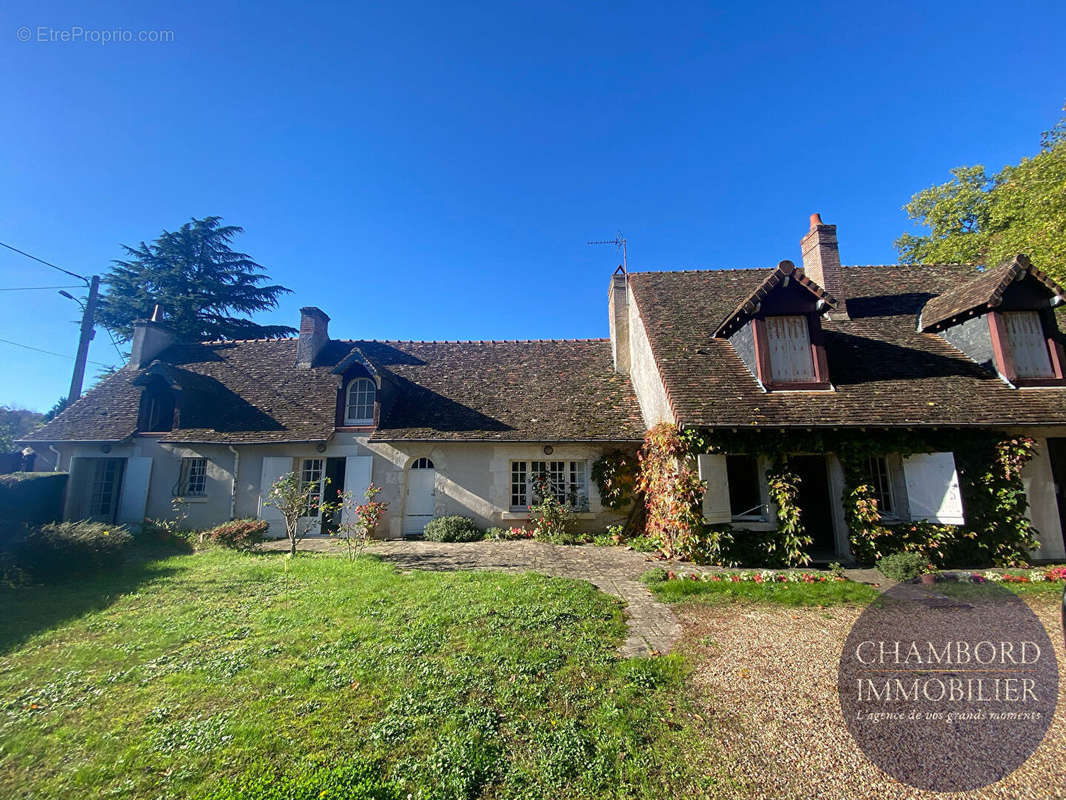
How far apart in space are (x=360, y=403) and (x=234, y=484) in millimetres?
4127

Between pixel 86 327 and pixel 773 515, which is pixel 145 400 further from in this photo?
pixel 773 515

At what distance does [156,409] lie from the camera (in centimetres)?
1356

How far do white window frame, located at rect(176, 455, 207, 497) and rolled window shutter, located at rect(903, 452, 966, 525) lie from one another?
56.9 ft

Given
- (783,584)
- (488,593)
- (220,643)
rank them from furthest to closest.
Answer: (783,584), (488,593), (220,643)

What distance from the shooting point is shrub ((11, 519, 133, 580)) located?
287 inches

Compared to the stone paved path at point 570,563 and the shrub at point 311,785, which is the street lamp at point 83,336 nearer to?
the stone paved path at point 570,563

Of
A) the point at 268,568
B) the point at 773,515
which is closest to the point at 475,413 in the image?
the point at 268,568

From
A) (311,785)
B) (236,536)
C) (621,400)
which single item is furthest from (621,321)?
(311,785)

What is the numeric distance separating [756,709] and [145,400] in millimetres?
17039

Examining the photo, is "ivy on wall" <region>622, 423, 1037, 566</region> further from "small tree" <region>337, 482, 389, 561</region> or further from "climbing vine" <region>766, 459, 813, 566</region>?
"small tree" <region>337, 482, 389, 561</region>

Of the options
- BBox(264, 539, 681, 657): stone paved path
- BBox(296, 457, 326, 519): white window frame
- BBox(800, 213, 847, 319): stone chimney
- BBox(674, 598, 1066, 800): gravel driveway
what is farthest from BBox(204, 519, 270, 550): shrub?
BBox(800, 213, 847, 319): stone chimney

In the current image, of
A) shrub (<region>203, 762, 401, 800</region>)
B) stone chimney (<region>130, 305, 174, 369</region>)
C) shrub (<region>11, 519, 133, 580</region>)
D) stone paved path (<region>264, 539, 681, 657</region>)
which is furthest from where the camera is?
stone chimney (<region>130, 305, 174, 369</region>)

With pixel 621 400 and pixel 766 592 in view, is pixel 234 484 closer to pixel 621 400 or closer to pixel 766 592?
pixel 621 400

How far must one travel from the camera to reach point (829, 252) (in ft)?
40.3
